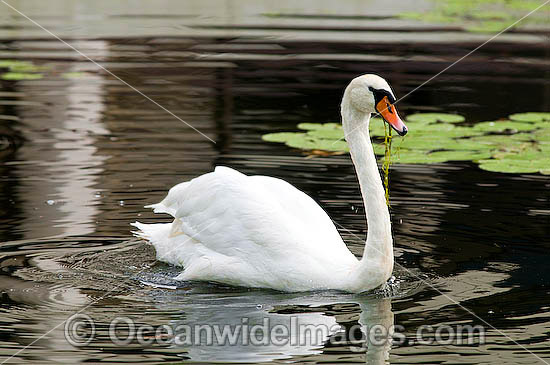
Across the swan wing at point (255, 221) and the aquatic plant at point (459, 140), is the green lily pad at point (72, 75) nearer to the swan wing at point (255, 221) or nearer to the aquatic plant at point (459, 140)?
the aquatic plant at point (459, 140)

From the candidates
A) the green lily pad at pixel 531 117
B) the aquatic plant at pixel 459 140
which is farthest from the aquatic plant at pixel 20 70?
the green lily pad at pixel 531 117

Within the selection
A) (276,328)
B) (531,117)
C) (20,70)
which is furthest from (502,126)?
(20,70)

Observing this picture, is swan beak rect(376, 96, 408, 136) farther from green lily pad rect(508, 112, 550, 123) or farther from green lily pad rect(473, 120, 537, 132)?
green lily pad rect(508, 112, 550, 123)

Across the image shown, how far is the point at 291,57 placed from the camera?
1727 centimetres

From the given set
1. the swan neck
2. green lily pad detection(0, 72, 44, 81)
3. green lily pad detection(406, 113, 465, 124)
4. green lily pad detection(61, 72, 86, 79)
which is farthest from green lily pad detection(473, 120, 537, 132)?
green lily pad detection(0, 72, 44, 81)

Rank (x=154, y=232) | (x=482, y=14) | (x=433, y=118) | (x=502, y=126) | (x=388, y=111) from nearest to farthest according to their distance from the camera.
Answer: (x=388, y=111)
(x=154, y=232)
(x=502, y=126)
(x=433, y=118)
(x=482, y=14)

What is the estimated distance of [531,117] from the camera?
39.8ft

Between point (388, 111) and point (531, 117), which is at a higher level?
point (531, 117)

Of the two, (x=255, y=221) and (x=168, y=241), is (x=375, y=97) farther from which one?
(x=168, y=241)

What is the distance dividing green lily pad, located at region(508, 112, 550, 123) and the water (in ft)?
1.39

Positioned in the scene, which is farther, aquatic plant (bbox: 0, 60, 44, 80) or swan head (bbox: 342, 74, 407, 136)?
aquatic plant (bbox: 0, 60, 44, 80)

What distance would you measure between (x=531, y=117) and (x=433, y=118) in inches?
43.5

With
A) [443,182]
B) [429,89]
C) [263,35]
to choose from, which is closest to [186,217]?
[443,182]

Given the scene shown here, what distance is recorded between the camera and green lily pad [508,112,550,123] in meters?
12.0
